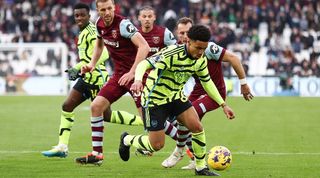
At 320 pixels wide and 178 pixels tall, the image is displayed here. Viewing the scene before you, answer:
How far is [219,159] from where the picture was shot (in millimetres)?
11406

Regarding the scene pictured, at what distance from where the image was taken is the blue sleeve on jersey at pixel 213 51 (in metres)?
12.1

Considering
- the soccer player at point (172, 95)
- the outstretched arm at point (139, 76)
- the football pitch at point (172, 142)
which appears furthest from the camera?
the football pitch at point (172, 142)

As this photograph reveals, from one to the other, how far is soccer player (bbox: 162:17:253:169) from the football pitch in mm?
271

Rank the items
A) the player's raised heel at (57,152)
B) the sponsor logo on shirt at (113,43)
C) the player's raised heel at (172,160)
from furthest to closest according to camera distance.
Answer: the player's raised heel at (57,152), the sponsor logo on shirt at (113,43), the player's raised heel at (172,160)

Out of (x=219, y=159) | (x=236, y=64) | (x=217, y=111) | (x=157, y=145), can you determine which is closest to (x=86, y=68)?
(x=157, y=145)

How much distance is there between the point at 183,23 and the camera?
12.5m

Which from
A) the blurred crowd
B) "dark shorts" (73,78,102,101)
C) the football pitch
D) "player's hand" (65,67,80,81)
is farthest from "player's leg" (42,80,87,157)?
the blurred crowd

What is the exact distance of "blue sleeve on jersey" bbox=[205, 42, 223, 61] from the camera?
476 inches

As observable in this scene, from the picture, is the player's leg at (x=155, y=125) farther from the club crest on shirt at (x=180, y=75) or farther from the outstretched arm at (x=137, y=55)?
the outstretched arm at (x=137, y=55)

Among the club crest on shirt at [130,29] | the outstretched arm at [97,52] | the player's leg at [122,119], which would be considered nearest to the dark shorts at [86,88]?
the player's leg at [122,119]

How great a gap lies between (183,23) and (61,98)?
20811 millimetres

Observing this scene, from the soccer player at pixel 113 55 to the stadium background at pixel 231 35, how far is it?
22.6 metres

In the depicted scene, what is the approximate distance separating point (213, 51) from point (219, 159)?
5.38ft

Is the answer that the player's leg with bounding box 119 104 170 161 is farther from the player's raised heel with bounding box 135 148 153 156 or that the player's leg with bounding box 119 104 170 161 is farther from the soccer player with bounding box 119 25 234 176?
the player's raised heel with bounding box 135 148 153 156
